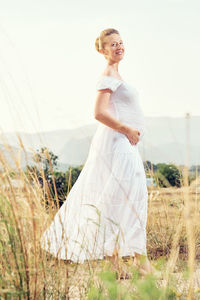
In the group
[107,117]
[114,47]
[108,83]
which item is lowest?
[107,117]

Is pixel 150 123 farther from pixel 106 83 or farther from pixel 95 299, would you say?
pixel 95 299

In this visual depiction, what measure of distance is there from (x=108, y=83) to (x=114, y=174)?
0.65m

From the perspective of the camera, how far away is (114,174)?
10.0 ft

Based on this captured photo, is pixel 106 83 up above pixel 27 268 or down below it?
above

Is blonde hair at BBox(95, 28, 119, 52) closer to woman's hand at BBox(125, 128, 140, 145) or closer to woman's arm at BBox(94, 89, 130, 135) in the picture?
woman's arm at BBox(94, 89, 130, 135)

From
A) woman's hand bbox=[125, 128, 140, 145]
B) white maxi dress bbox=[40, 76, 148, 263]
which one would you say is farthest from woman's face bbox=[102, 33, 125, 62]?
woman's hand bbox=[125, 128, 140, 145]

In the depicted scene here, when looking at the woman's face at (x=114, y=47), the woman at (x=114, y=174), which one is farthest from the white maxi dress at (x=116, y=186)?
the woman's face at (x=114, y=47)

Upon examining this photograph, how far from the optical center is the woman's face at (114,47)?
10.5ft

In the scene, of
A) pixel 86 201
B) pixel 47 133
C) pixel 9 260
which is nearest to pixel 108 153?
pixel 86 201

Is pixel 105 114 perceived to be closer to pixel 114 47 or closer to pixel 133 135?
pixel 133 135

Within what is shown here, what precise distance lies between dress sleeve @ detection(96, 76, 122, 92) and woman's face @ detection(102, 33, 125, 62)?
188mm

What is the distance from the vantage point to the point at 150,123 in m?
3.35

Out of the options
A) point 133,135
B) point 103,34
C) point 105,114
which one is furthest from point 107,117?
point 103,34

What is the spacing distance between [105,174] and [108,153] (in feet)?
0.53
